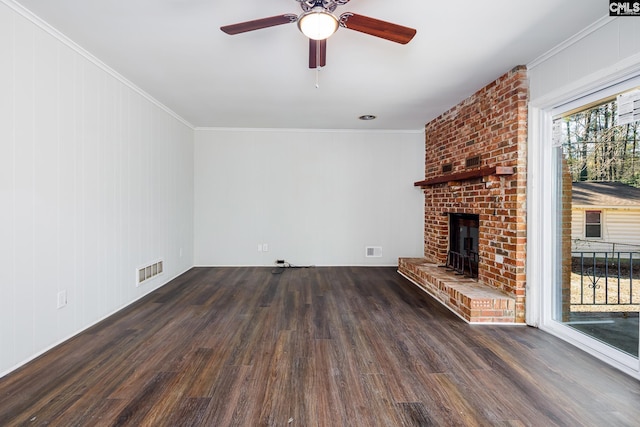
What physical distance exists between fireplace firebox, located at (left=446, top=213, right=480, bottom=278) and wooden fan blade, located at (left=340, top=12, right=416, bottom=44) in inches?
99.2

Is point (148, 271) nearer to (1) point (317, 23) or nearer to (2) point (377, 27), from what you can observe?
(1) point (317, 23)

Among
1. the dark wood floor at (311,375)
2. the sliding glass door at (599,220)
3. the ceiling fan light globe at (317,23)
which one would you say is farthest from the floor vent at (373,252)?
the ceiling fan light globe at (317,23)

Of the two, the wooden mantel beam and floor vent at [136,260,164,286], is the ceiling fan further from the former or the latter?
floor vent at [136,260,164,286]

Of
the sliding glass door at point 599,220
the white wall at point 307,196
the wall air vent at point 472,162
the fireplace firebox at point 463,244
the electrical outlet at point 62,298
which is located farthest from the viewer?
the white wall at point 307,196

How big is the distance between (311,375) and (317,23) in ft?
7.14

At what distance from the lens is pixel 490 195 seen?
3.13 meters

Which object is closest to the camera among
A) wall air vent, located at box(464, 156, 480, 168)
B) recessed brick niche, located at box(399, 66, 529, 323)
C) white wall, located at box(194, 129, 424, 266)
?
recessed brick niche, located at box(399, 66, 529, 323)

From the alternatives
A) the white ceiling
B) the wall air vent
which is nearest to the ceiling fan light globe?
the white ceiling

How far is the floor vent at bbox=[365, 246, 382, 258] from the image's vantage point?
518 cm

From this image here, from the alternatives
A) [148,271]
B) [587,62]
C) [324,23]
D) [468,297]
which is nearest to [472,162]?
[587,62]

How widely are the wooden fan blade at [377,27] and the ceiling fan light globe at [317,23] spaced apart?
0.08 metres

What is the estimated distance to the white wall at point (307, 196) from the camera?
200 inches

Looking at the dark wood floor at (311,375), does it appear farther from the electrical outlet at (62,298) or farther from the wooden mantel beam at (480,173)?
the wooden mantel beam at (480,173)

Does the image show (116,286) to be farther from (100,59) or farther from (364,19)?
(364,19)
